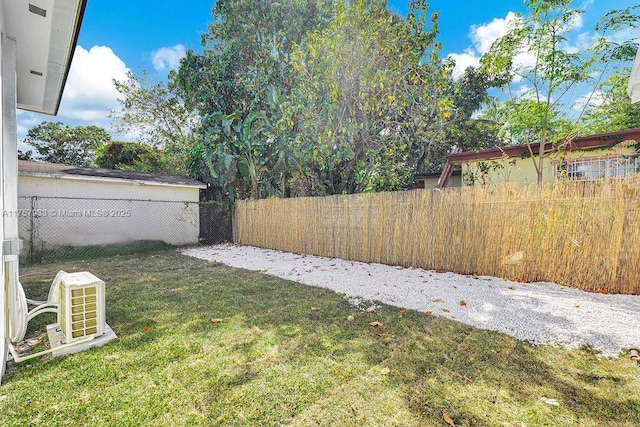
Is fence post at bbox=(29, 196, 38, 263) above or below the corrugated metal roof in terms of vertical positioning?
below

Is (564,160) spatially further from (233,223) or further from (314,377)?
(233,223)

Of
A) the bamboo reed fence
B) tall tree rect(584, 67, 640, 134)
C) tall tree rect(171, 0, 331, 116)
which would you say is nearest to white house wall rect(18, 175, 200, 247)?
tall tree rect(171, 0, 331, 116)

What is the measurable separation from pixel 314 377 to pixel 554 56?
7.72 meters

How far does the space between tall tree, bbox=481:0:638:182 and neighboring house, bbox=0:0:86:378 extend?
24.5ft

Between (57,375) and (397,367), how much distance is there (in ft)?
8.52

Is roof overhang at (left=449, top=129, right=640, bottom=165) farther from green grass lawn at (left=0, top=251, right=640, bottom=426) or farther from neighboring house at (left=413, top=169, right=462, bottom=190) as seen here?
green grass lawn at (left=0, top=251, right=640, bottom=426)

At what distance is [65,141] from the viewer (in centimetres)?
2322

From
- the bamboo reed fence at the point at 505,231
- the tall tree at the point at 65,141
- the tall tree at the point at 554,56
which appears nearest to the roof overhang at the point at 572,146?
the tall tree at the point at 554,56

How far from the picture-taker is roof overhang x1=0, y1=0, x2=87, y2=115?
279 centimetres

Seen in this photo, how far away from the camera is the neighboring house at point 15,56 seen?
2.47 meters

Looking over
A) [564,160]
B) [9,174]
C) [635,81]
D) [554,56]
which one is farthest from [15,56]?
[564,160]

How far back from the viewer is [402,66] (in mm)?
6875

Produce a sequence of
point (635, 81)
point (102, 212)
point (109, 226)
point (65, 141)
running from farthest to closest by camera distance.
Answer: point (65, 141) < point (109, 226) < point (102, 212) < point (635, 81)

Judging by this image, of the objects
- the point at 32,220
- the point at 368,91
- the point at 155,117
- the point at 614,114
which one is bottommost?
the point at 32,220
